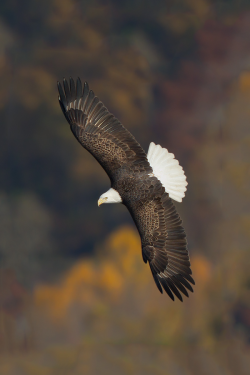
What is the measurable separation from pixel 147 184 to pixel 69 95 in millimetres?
1548

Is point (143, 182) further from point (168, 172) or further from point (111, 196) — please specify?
point (168, 172)

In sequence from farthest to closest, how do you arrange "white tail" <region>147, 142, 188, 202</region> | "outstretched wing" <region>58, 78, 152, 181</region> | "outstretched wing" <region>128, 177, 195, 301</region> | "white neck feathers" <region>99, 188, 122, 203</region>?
"white tail" <region>147, 142, 188, 202</region> → "outstretched wing" <region>58, 78, 152, 181</region> → "white neck feathers" <region>99, 188, 122, 203</region> → "outstretched wing" <region>128, 177, 195, 301</region>

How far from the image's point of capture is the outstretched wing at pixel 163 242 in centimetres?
541

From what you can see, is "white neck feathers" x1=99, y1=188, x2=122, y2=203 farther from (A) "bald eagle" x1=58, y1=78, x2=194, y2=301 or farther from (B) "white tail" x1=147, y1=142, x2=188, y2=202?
(B) "white tail" x1=147, y1=142, x2=188, y2=202

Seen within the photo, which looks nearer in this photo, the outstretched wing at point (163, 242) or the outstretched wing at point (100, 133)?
the outstretched wing at point (163, 242)

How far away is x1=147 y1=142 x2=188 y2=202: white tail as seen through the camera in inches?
238

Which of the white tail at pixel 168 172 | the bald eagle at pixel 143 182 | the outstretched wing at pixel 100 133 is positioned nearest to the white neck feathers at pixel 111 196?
the bald eagle at pixel 143 182

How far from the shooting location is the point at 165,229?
5488mm

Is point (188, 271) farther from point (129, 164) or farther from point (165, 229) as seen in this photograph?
point (129, 164)

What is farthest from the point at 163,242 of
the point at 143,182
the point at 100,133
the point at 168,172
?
the point at 100,133

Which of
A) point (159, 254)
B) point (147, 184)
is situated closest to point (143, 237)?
point (159, 254)

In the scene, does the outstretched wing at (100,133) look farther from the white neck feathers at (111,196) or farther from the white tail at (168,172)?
the white tail at (168,172)

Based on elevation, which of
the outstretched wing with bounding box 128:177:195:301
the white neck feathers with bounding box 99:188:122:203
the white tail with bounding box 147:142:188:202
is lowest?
the outstretched wing with bounding box 128:177:195:301

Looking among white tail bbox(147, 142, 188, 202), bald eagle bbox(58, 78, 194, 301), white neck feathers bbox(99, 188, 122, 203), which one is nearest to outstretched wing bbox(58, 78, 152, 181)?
bald eagle bbox(58, 78, 194, 301)
